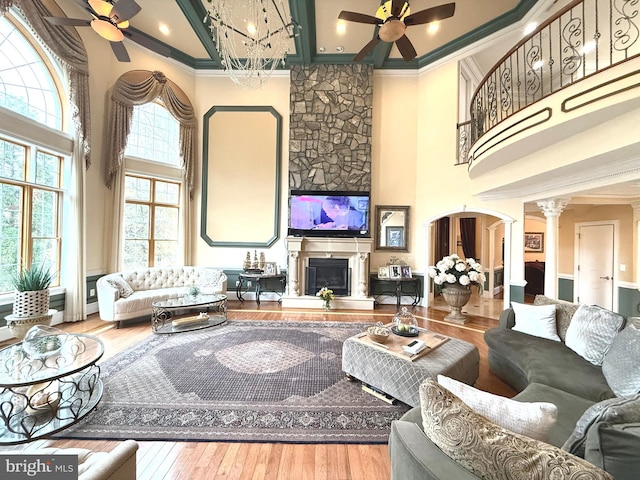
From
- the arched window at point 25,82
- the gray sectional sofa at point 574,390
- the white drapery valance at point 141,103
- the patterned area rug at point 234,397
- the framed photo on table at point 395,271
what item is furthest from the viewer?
the framed photo on table at point 395,271

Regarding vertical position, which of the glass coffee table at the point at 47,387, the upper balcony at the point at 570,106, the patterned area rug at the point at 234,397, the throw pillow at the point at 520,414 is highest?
the upper balcony at the point at 570,106

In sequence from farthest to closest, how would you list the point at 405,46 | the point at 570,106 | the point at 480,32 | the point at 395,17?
the point at 480,32 < the point at 405,46 < the point at 395,17 < the point at 570,106

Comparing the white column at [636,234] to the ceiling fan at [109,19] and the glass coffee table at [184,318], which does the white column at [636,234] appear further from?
the ceiling fan at [109,19]

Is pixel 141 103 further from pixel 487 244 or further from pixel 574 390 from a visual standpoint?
pixel 487 244

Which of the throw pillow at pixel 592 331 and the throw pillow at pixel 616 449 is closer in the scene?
the throw pillow at pixel 616 449

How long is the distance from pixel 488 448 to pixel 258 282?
499 cm

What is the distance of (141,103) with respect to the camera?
198 inches

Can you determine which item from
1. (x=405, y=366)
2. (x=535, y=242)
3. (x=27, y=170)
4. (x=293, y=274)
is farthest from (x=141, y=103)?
(x=535, y=242)

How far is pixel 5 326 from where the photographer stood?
10.9 ft

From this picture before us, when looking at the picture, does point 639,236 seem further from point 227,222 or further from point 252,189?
point 227,222

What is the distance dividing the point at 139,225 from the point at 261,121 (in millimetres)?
3530

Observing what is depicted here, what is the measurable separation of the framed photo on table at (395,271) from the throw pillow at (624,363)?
3.52 meters

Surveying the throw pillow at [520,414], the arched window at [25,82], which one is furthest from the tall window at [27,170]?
the throw pillow at [520,414]

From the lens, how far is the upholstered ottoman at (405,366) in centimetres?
209
